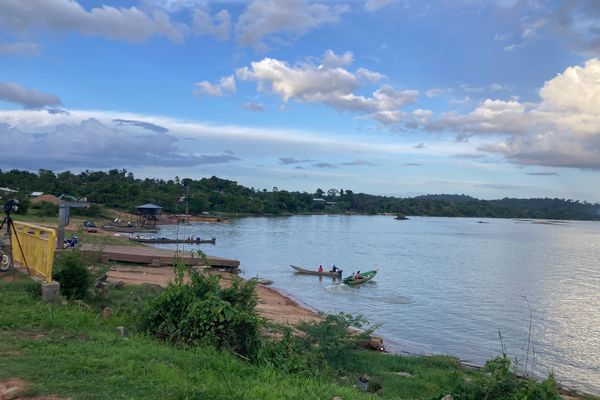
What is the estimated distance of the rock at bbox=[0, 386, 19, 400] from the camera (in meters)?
4.85

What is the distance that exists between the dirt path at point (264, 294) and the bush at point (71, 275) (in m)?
9.01

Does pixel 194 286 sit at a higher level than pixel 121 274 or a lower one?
higher

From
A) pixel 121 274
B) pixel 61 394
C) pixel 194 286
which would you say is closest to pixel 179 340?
pixel 194 286

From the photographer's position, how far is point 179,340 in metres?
7.93

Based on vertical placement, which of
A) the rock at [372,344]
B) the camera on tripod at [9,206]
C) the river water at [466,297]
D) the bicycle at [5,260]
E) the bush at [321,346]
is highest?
the camera on tripod at [9,206]

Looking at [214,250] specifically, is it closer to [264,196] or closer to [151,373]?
[151,373]

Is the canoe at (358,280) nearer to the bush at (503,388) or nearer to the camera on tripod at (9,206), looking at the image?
the camera on tripod at (9,206)

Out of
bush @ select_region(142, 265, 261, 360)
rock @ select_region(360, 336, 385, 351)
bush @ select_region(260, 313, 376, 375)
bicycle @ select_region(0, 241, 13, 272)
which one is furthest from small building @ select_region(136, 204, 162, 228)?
bush @ select_region(142, 265, 261, 360)

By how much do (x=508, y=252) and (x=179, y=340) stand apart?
6438 cm

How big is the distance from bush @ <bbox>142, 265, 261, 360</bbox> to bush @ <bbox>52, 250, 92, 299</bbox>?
336 cm

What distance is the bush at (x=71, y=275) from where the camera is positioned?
10.9 meters

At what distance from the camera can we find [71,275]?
11.2 meters

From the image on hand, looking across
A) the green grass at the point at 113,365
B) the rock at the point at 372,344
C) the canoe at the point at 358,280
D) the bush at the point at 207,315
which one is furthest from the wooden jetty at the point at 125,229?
the bush at the point at 207,315

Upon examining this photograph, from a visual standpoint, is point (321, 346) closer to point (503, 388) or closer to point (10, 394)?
point (503, 388)
